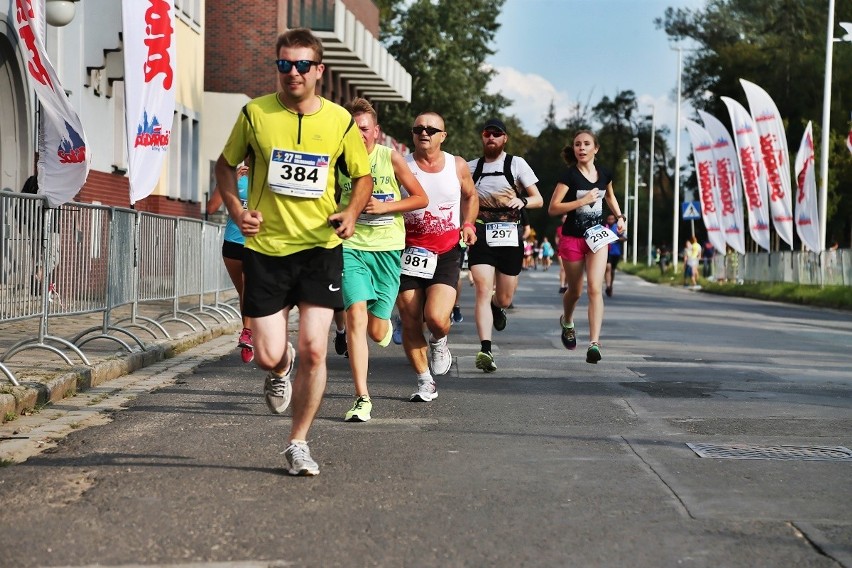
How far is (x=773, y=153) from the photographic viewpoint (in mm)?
37312

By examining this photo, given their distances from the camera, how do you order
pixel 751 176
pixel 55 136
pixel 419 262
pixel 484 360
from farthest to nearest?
1. pixel 751 176
2. pixel 55 136
3. pixel 484 360
4. pixel 419 262

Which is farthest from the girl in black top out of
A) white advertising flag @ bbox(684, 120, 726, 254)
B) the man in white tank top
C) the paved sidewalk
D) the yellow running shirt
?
white advertising flag @ bbox(684, 120, 726, 254)

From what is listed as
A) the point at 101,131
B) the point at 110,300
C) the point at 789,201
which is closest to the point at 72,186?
the point at 110,300

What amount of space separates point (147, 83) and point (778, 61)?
201 ft

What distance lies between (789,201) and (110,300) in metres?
26.3

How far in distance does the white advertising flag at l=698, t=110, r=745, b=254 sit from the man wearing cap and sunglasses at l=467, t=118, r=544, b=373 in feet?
101

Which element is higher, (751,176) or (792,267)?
(751,176)

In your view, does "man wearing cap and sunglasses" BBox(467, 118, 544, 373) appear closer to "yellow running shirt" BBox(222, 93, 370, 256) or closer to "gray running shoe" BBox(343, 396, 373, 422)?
"gray running shoe" BBox(343, 396, 373, 422)

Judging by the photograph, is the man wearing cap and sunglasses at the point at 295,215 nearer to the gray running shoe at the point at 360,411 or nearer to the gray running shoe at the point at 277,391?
the gray running shoe at the point at 277,391

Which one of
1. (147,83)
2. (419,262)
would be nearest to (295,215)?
(419,262)

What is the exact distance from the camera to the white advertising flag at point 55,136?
41.2 feet

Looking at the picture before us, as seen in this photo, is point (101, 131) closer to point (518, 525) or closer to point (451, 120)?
point (518, 525)

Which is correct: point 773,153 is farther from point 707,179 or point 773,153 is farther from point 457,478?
point 457,478

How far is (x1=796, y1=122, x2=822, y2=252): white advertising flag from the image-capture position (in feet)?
117
